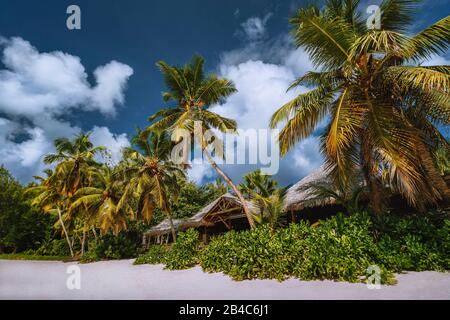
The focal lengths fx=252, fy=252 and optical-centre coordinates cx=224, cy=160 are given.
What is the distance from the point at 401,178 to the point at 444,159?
13.0 metres

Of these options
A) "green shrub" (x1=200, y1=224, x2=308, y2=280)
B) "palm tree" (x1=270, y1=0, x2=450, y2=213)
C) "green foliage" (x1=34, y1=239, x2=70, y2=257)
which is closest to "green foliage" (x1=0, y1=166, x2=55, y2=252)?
"green foliage" (x1=34, y1=239, x2=70, y2=257)

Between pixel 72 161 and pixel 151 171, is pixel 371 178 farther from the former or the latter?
pixel 72 161

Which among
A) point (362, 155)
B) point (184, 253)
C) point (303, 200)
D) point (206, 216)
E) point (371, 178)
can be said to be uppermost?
point (362, 155)

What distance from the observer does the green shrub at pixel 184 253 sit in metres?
9.85

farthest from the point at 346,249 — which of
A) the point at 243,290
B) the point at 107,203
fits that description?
the point at 107,203

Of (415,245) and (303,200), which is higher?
(303,200)

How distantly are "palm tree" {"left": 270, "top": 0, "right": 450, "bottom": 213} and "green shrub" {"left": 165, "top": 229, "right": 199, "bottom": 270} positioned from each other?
572 cm

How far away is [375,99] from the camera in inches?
268

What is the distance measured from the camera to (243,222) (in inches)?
627

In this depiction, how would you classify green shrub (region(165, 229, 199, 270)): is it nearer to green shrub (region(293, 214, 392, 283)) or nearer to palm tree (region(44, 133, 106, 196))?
green shrub (region(293, 214, 392, 283))

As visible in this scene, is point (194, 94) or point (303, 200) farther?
point (194, 94)

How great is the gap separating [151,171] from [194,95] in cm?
527

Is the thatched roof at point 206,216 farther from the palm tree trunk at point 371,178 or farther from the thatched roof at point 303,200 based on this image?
the palm tree trunk at point 371,178
